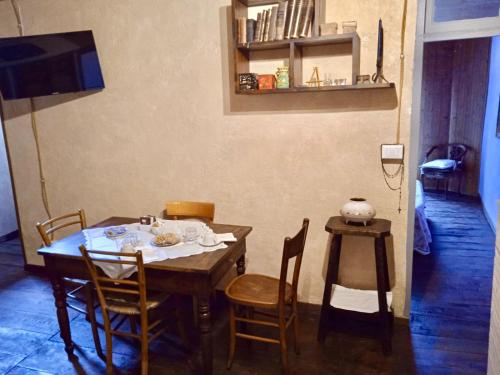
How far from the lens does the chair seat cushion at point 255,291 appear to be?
7.27 ft

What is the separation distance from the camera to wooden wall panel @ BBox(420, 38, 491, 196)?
624 centimetres

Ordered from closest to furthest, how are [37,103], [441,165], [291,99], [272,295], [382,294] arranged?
[272,295]
[382,294]
[291,99]
[37,103]
[441,165]

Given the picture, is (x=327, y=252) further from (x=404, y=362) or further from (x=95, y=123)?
(x=95, y=123)

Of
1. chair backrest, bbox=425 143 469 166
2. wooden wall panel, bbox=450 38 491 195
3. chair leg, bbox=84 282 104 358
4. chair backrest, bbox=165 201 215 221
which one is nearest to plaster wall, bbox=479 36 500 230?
wooden wall panel, bbox=450 38 491 195

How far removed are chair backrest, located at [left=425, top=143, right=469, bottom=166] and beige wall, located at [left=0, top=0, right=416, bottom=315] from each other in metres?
4.52

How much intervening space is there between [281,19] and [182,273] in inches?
65.3

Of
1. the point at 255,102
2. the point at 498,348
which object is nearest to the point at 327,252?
the point at 255,102

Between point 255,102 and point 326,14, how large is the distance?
731 mm

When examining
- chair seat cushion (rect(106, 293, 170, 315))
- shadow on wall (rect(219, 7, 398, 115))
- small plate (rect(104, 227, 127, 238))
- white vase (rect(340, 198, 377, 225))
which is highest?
shadow on wall (rect(219, 7, 398, 115))

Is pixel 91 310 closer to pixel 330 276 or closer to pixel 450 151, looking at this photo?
pixel 330 276

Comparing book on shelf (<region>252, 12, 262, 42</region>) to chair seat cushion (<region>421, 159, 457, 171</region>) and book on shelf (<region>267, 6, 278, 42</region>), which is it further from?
chair seat cushion (<region>421, 159, 457, 171</region>)

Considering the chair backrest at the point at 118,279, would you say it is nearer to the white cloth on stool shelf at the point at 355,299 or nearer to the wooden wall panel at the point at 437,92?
the white cloth on stool shelf at the point at 355,299

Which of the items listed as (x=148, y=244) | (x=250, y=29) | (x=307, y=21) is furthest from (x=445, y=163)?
(x=148, y=244)

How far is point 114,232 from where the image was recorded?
255 centimetres
